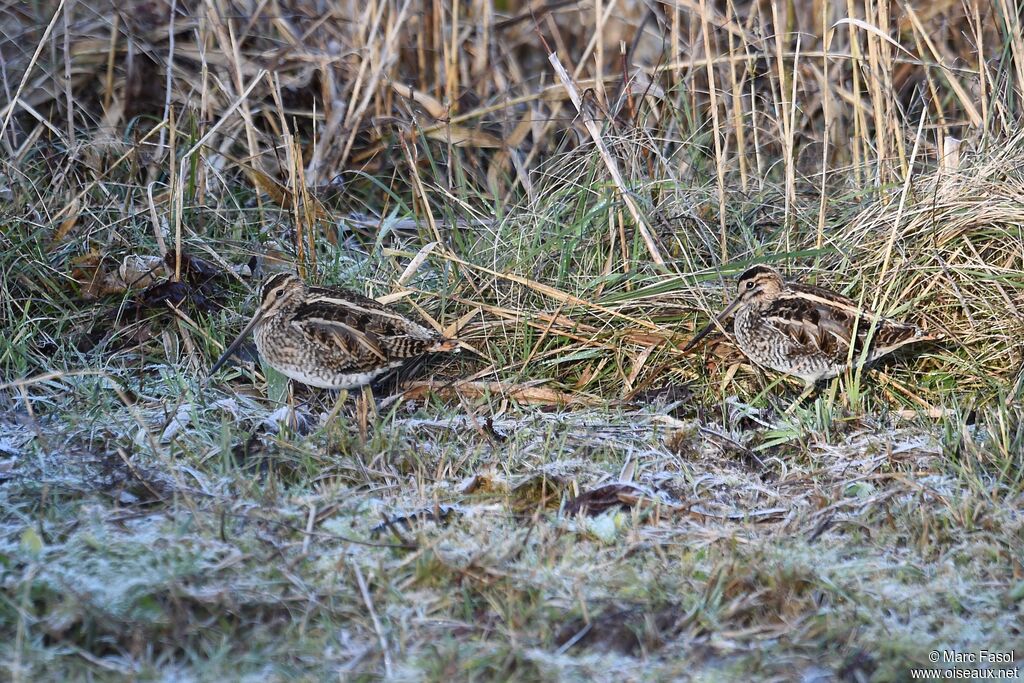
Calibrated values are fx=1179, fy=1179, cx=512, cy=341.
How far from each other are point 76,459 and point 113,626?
3.81ft

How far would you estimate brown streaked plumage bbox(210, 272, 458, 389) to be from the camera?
4004 mm

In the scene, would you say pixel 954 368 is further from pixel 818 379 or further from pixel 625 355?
pixel 625 355

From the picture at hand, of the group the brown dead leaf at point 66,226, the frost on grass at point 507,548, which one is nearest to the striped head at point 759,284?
the frost on grass at point 507,548

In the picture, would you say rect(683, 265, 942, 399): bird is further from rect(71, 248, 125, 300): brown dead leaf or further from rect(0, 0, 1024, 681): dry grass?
rect(71, 248, 125, 300): brown dead leaf

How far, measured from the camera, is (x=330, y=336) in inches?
157

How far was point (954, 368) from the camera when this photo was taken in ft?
14.1

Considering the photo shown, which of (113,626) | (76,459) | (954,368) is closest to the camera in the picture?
(113,626)

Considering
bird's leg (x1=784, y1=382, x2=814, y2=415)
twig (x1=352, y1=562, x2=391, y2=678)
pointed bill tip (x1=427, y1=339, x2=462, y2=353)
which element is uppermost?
pointed bill tip (x1=427, y1=339, x2=462, y2=353)

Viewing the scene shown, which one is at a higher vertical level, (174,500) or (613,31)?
(613,31)

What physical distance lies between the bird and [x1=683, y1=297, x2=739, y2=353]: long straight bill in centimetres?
7

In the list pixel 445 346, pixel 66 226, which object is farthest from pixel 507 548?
pixel 66 226

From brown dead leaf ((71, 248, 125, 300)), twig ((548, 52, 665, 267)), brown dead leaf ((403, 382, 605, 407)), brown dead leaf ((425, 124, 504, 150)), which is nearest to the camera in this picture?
brown dead leaf ((403, 382, 605, 407))

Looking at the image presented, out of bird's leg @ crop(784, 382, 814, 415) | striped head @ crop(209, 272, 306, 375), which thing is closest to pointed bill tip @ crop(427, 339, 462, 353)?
striped head @ crop(209, 272, 306, 375)

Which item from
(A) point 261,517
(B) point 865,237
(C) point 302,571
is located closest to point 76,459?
(A) point 261,517
